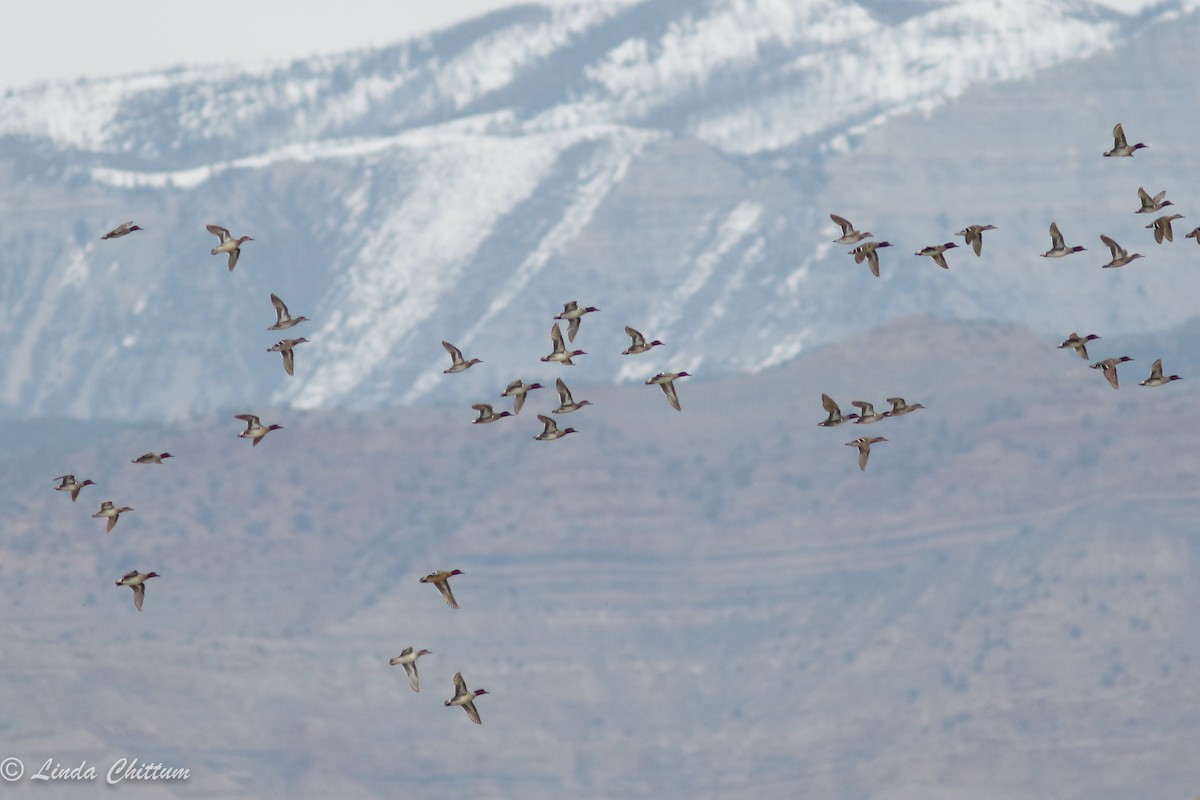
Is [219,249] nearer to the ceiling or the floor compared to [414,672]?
nearer to the ceiling

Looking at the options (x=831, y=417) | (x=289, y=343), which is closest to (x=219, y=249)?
(x=289, y=343)

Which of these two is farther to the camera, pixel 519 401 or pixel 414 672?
pixel 519 401

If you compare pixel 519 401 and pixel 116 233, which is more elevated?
pixel 116 233

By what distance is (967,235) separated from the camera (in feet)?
326

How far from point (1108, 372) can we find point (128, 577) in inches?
1181

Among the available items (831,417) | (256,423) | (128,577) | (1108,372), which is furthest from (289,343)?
(1108,372)

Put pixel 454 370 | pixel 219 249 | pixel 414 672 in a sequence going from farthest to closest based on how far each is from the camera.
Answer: pixel 454 370 → pixel 219 249 → pixel 414 672

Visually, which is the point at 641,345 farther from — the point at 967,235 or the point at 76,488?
the point at 76,488

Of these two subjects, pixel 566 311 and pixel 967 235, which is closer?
pixel 967 235

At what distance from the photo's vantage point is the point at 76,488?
101m

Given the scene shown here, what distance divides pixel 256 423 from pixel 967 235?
22.4 metres

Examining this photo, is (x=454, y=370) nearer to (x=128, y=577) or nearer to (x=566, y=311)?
(x=566, y=311)

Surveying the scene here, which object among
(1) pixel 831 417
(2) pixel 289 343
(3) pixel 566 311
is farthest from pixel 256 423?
(1) pixel 831 417

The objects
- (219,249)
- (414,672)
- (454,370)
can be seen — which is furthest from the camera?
(454,370)
